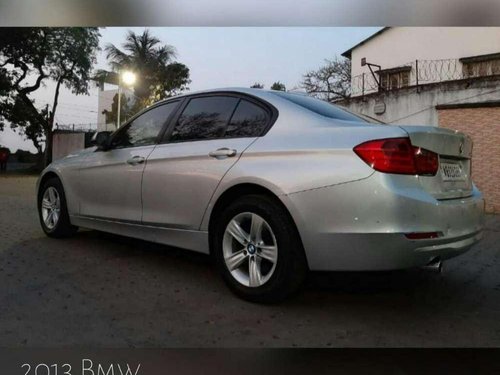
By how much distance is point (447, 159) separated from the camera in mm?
2445

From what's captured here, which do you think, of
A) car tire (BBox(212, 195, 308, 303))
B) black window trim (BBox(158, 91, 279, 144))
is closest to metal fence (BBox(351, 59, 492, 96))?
black window trim (BBox(158, 91, 279, 144))

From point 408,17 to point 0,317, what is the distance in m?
2.78

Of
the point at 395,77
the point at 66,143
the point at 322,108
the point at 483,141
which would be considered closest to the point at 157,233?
the point at 66,143

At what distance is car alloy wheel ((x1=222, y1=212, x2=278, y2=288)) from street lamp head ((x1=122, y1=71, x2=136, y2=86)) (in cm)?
139

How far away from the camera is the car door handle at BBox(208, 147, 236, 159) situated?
2703 millimetres

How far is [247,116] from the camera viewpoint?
2844 millimetres

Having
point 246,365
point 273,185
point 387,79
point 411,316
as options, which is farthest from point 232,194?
point 387,79

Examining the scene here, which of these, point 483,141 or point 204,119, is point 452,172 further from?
point 483,141

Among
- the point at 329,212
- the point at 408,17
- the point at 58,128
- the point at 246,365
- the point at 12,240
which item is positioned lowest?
the point at 246,365

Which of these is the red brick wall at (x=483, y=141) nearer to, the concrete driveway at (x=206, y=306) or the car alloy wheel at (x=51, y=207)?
the concrete driveway at (x=206, y=306)

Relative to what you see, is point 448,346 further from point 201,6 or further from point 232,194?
point 201,6

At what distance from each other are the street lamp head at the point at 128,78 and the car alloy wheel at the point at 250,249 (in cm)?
139

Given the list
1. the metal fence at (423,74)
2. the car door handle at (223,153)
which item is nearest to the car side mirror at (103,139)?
the car door handle at (223,153)

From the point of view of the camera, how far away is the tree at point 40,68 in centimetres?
264
